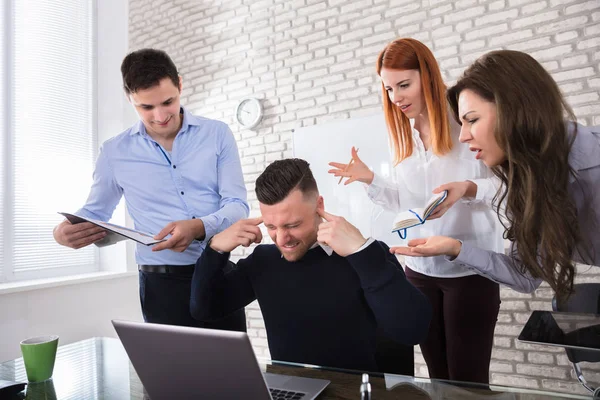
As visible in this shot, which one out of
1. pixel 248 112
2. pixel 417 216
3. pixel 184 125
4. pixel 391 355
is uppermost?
pixel 248 112

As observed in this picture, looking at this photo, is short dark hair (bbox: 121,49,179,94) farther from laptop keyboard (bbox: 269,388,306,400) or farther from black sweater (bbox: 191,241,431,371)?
laptop keyboard (bbox: 269,388,306,400)

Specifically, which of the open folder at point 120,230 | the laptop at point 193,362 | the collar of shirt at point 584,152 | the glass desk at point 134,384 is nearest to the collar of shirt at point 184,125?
the open folder at point 120,230

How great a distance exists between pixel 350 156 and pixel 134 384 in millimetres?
2850

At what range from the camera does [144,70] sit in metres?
1.76

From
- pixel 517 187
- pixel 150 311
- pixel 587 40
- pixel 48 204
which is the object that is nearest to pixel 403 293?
pixel 517 187

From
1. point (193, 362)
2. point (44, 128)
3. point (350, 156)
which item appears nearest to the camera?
point (193, 362)

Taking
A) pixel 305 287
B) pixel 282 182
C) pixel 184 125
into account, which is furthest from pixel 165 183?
pixel 305 287

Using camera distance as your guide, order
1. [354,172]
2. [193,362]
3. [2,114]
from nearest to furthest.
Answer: [193,362], [354,172], [2,114]

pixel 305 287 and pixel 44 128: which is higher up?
pixel 44 128

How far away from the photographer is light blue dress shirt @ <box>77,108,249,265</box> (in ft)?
6.22

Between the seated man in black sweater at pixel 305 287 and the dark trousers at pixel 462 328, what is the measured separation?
1.32 ft

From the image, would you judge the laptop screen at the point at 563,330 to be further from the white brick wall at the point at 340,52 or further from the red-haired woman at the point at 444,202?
the white brick wall at the point at 340,52

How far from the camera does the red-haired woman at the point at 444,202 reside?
1696 mm

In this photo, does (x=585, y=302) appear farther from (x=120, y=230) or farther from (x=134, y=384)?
(x=120, y=230)
